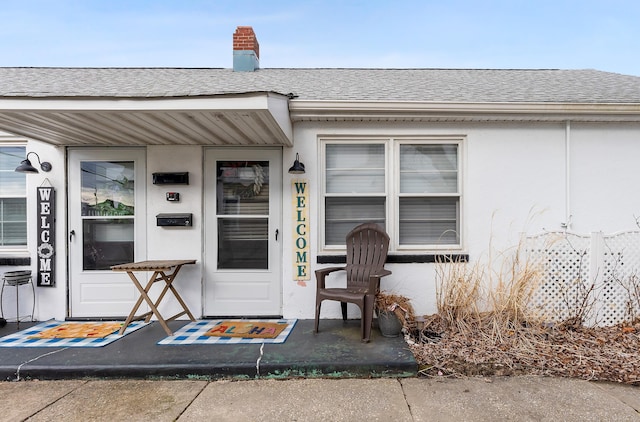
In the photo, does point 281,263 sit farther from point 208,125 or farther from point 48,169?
point 48,169

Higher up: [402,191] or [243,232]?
[402,191]

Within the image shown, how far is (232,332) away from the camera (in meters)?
3.68

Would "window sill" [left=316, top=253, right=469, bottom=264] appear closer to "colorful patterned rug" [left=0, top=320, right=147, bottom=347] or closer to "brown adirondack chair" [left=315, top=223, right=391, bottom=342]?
"brown adirondack chair" [left=315, top=223, right=391, bottom=342]

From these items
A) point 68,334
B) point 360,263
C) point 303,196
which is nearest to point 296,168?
point 303,196

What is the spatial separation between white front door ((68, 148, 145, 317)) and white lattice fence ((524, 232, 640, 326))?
4878 millimetres

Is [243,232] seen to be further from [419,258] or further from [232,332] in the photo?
[419,258]

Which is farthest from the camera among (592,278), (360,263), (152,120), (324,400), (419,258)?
(419,258)

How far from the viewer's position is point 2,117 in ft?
10.6

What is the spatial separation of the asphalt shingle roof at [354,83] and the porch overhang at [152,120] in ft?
1.79

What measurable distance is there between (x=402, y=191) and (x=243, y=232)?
210 centimetres

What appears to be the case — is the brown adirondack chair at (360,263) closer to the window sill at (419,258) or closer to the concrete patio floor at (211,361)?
the window sill at (419,258)

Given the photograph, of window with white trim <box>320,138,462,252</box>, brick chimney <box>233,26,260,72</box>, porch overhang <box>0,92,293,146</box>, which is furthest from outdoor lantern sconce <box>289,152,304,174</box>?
brick chimney <box>233,26,260,72</box>

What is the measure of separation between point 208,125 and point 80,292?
2.77m

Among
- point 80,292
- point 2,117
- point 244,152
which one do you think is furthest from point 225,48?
point 80,292
